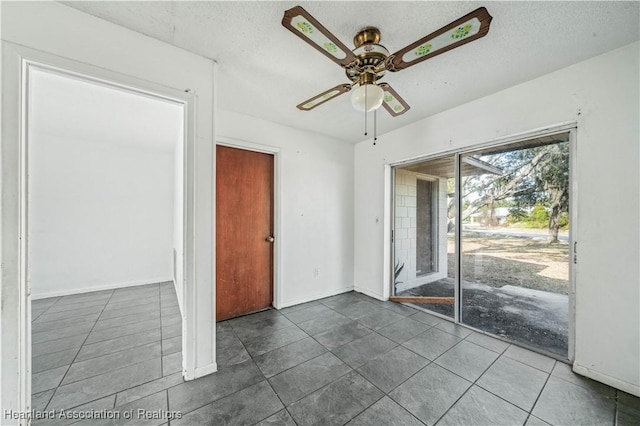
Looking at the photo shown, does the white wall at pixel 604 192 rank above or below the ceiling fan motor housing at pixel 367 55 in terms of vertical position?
below

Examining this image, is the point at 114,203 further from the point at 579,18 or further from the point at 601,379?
the point at 601,379

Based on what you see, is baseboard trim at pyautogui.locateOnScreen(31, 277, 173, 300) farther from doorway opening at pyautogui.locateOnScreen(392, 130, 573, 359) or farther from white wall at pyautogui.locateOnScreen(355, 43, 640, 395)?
white wall at pyautogui.locateOnScreen(355, 43, 640, 395)

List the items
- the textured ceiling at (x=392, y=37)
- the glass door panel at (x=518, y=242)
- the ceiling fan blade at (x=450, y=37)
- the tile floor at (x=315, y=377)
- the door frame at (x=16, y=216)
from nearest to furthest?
the ceiling fan blade at (x=450, y=37)
the door frame at (x=16, y=216)
the textured ceiling at (x=392, y=37)
the tile floor at (x=315, y=377)
the glass door panel at (x=518, y=242)

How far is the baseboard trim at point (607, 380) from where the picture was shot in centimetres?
171

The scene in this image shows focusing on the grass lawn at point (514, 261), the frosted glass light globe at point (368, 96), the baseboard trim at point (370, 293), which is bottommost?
the baseboard trim at point (370, 293)

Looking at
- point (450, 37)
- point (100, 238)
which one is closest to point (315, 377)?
point (450, 37)

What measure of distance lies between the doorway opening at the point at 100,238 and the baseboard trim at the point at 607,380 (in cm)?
327

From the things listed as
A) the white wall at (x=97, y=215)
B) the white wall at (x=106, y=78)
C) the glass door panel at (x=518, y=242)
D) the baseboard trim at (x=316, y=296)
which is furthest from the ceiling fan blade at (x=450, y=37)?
the white wall at (x=97, y=215)

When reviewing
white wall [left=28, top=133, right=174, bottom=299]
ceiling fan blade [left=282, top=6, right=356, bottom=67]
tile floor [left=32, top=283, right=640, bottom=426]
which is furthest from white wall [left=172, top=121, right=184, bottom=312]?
ceiling fan blade [left=282, top=6, right=356, bottom=67]

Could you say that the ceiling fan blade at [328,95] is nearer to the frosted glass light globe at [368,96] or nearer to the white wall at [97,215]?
the frosted glass light globe at [368,96]

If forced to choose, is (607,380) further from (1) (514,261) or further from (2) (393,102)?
(2) (393,102)

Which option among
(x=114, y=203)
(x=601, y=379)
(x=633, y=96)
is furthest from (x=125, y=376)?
(x=633, y=96)

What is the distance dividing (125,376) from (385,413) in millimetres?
1988

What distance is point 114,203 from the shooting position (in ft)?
13.6
